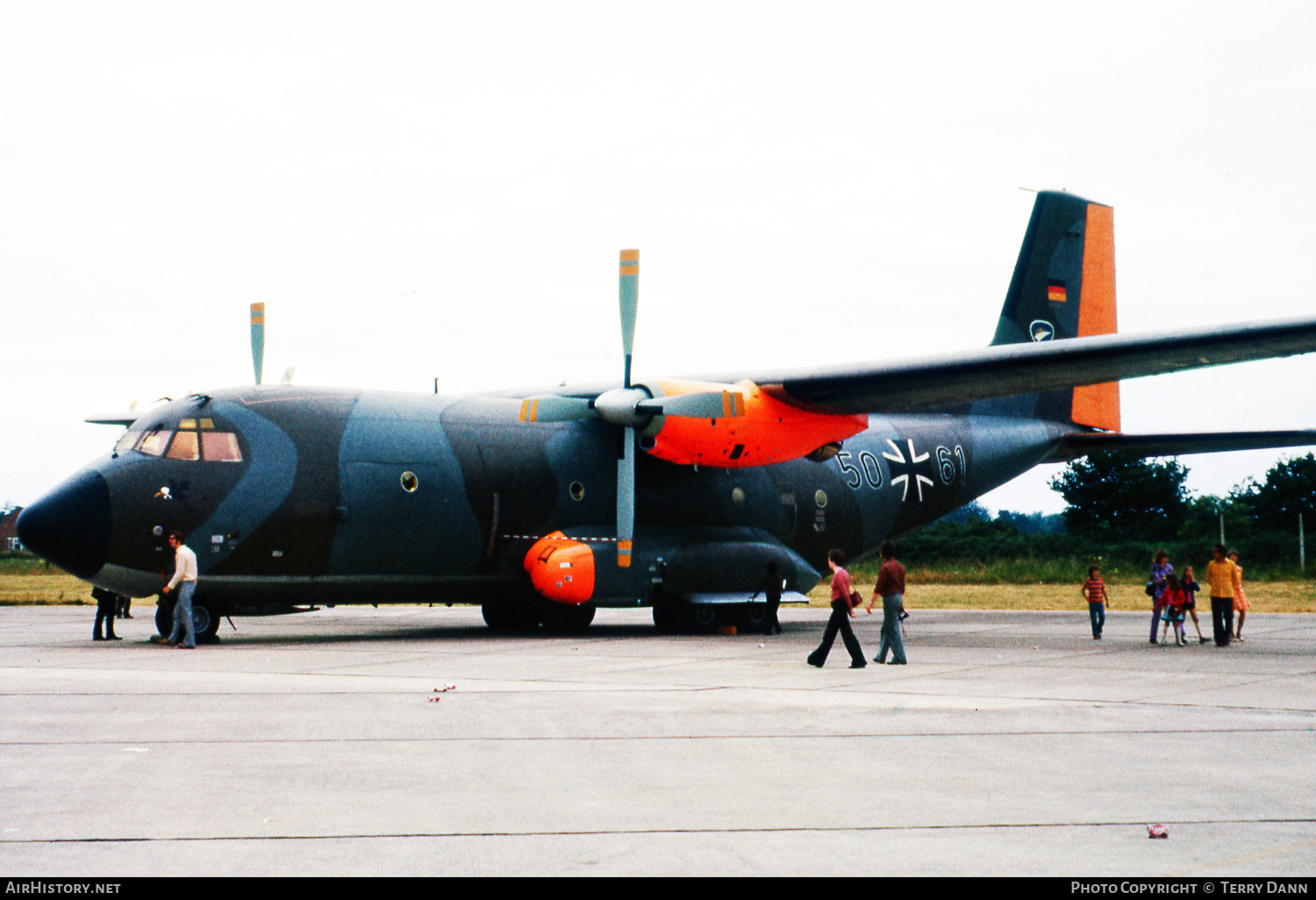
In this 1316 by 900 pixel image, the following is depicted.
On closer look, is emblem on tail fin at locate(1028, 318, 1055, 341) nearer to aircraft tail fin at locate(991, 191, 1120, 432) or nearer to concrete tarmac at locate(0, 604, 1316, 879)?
aircraft tail fin at locate(991, 191, 1120, 432)

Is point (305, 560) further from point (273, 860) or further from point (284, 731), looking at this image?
point (273, 860)

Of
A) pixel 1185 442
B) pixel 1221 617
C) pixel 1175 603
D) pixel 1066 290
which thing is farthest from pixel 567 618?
pixel 1066 290

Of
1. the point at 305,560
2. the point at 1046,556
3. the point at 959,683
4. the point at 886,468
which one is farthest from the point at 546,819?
the point at 1046,556

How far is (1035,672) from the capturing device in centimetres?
1316

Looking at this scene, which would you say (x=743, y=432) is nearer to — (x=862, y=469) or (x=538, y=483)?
(x=538, y=483)

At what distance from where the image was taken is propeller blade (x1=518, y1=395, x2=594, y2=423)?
62.6 feet

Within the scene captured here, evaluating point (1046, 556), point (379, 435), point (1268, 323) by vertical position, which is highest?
point (1268, 323)

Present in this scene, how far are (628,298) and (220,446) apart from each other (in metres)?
6.41

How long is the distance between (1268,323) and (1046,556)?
33.0 m

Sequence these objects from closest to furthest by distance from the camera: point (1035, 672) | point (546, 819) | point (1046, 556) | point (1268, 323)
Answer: point (546, 819) < point (1035, 672) < point (1268, 323) < point (1046, 556)

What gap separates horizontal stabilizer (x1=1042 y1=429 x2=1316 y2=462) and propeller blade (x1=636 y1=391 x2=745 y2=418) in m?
9.31

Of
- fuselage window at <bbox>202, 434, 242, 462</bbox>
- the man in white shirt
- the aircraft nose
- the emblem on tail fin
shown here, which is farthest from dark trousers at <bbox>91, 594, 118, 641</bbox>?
the emblem on tail fin
